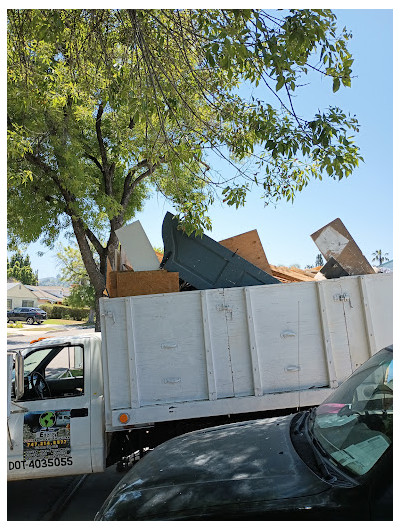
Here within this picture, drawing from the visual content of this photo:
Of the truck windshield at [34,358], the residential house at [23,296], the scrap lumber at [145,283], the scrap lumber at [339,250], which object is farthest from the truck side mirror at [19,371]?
the residential house at [23,296]

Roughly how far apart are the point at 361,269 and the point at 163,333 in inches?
90.8

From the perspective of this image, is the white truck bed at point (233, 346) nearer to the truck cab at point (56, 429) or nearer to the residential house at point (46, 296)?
the truck cab at point (56, 429)

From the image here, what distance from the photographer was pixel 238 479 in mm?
2246

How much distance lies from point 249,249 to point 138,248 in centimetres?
129

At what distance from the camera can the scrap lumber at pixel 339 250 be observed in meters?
4.95

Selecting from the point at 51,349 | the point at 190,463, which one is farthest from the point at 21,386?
the point at 190,463

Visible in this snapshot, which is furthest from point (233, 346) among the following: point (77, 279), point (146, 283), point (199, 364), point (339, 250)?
point (77, 279)

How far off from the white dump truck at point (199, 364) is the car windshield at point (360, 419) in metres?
1.45

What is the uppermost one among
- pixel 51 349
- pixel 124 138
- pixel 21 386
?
pixel 124 138

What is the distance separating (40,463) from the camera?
4.41 m

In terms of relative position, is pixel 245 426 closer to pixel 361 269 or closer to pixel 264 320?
pixel 264 320

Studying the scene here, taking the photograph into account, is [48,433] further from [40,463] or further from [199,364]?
[199,364]

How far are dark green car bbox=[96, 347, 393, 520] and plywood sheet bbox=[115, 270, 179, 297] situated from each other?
5.89 ft

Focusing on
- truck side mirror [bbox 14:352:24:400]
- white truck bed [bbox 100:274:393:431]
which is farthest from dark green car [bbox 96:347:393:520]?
truck side mirror [bbox 14:352:24:400]
